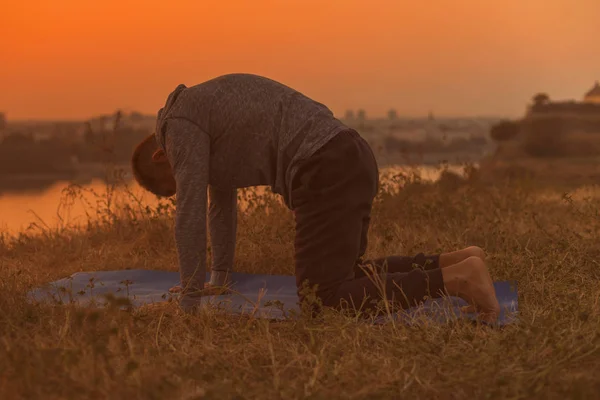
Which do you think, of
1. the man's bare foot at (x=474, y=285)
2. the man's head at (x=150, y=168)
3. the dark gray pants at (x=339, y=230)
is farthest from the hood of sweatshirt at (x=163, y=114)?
the man's bare foot at (x=474, y=285)

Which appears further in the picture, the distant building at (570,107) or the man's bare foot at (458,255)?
the distant building at (570,107)

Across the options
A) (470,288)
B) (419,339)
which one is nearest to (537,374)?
(419,339)

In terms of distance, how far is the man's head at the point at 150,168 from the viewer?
4316 millimetres

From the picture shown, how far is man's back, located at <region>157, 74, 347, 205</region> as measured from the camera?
3932mm

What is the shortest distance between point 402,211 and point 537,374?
14.5 ft

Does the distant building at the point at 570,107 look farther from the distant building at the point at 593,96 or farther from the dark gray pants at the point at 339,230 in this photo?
the dark gray pants at the point at 339,230

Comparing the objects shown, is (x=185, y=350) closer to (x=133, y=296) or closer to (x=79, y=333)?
(x=79, y=333)

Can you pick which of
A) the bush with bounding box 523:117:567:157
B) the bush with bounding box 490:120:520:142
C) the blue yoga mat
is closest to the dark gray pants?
the blue yoga mat

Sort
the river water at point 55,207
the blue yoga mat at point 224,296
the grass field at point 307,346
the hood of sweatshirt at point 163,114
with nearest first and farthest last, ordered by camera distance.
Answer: the grass field at point 307,346
the hood of sweatshirt at point 163,114
the blue yoga mat at point 224,296
the river water at point 55,207

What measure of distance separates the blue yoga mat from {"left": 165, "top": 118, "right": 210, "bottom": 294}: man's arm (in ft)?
0.75

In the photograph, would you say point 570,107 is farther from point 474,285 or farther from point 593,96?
point 474,285

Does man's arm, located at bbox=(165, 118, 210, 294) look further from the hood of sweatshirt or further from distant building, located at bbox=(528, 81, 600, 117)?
distant building, located at bbox=(528, 81, 600, 117)

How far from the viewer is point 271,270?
18.3 feet

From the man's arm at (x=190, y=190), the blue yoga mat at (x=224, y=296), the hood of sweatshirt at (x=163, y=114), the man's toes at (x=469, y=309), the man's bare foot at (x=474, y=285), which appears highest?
the hood of sweatshirt at (x=163, y=114)
